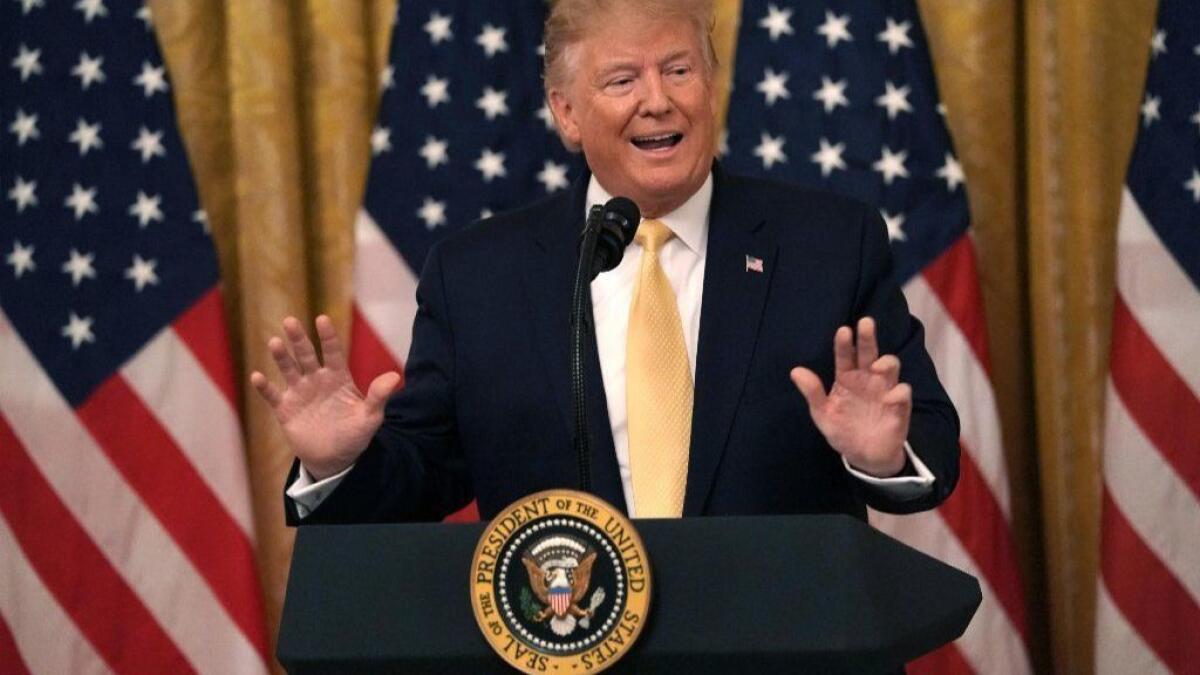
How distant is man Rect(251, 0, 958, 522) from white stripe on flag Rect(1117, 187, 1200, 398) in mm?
1382

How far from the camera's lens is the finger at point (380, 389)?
191cm

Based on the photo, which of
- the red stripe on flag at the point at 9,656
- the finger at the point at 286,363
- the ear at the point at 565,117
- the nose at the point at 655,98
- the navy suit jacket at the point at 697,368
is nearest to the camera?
the finger at the point at 286,363

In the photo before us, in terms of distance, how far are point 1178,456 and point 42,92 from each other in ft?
8.66

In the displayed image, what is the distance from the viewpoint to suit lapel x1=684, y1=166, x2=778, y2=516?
6.89ft

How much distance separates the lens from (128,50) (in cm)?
370

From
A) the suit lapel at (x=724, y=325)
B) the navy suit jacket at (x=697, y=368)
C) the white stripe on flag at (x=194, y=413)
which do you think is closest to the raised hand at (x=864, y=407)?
the navy suit jacket at (x=697, y=368)

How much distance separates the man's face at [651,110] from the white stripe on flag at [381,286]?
1.32 metres

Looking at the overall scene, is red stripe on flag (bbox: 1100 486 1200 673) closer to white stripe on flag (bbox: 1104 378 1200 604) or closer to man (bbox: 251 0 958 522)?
white stripe on flag (bbox: 1104 378 1200 604)

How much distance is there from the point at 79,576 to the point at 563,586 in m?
2.45

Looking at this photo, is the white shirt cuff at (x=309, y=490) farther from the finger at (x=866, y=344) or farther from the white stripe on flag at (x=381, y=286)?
the white stripe on flag at (x=381, y=286)

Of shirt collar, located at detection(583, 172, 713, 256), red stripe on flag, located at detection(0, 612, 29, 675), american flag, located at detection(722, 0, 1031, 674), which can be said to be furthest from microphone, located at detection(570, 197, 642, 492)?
red stripe on flag, located at detection(0, 612, 29, 675)

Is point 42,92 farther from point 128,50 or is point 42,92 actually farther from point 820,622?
point 820,622

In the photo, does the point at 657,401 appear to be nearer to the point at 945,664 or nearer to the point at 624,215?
the point at 624,215

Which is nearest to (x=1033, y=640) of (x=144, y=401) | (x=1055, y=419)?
(x=1055, y=419)
